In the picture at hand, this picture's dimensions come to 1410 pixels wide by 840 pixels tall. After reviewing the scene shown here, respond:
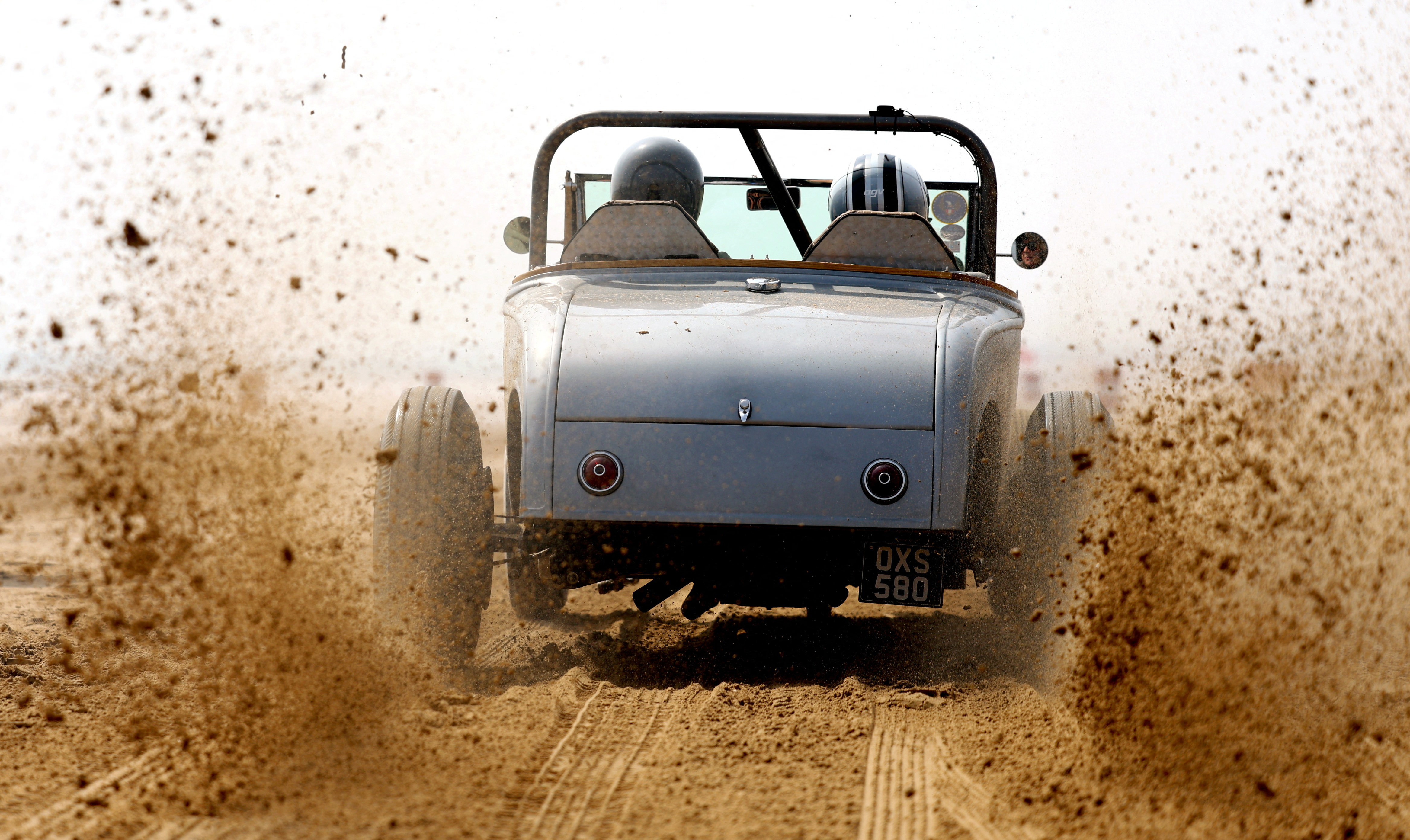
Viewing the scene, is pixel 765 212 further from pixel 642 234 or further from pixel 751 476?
pixel 751 476

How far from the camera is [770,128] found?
5918 millimetres

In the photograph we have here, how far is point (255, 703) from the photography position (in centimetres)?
351

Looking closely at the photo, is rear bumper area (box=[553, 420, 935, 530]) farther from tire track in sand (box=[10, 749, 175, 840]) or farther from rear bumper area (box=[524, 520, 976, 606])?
tire track in sand (box=[10, 749, 175, 840])

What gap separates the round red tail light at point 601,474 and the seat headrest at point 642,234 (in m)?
1.59

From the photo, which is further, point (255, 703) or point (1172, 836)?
point (255, 703)

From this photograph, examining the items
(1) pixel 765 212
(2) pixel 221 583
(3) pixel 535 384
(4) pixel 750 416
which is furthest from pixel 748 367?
(1) pixel 765 212

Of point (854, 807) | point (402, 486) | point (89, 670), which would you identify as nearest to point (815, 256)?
point (402, 486)

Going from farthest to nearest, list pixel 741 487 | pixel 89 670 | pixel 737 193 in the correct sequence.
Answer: pixel 737 193
pixel 89 670
pixel 741 487

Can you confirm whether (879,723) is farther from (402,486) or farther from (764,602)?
(402,486)

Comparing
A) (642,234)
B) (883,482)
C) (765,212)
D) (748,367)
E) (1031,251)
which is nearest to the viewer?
(883,482)

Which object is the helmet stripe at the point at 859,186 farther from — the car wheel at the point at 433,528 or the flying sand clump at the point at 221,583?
the flying sand clump at the point at 221,583

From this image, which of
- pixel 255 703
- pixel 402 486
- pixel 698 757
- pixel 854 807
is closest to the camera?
pixel 854 807

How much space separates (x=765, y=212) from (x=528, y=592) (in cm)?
269

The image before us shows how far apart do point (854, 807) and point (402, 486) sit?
2031 millimetres
